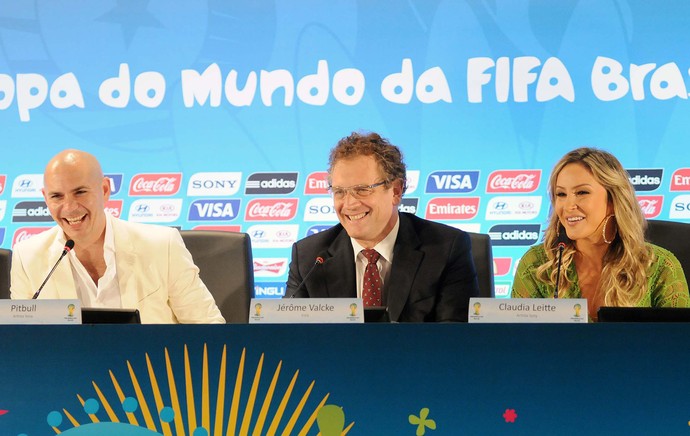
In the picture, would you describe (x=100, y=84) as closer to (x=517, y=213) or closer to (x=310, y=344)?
(x=517, y=213)

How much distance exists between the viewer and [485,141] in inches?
185

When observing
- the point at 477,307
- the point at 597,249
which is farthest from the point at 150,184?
the point at 477,307

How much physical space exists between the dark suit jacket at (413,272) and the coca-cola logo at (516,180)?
1597mm

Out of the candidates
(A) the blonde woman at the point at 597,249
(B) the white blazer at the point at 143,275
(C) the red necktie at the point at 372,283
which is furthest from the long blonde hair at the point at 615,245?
(B) the white blazer at the point at 143,275

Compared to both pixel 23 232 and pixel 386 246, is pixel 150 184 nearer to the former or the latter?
pixel 23 232

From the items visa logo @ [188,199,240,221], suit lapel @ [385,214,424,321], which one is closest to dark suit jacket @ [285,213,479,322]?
suit lapel @ [385,214,424,321]

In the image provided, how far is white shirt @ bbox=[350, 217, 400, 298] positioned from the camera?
3.10 m

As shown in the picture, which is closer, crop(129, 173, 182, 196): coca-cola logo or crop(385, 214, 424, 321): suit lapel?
crop(385, 214, 424, 321): suit lapel

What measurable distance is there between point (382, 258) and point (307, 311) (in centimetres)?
99

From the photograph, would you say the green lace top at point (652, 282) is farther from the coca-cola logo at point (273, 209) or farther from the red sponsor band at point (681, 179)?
the coca-cola logo at point (273, 209)

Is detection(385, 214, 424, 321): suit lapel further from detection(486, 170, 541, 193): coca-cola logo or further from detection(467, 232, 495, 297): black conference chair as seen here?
detection(486, 170, 541, 193): coca-cola logo

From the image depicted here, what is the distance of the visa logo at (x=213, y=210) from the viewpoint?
4.86m

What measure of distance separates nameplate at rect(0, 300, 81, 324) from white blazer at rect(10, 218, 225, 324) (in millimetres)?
889

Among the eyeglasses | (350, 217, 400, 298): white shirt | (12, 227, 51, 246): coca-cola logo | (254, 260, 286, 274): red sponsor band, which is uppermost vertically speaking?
(12, 227, 51, 246): coca-cola logo
